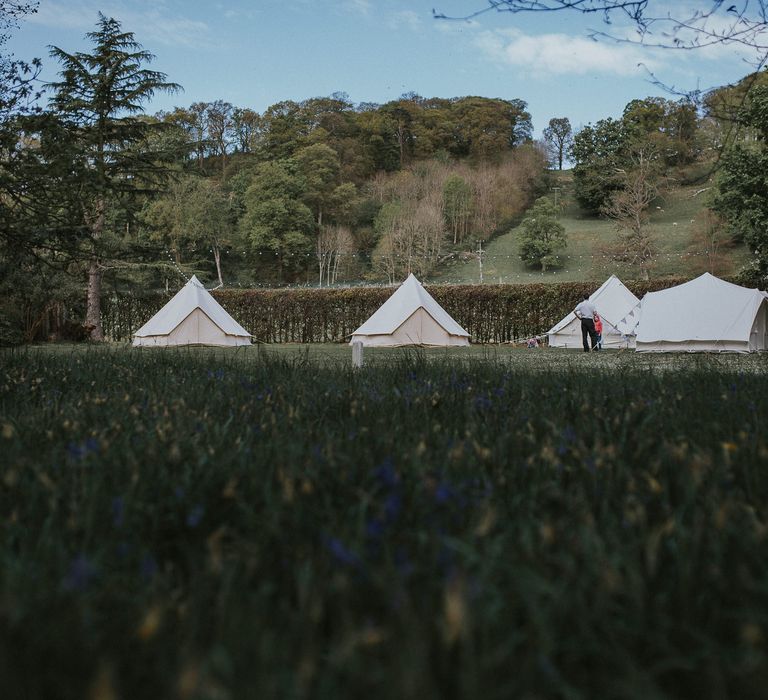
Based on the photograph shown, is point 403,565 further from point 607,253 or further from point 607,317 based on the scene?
point 607,253

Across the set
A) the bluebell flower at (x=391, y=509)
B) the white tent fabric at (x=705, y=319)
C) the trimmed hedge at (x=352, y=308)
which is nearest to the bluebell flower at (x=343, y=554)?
the bluebell flower at (x=391, y=509)

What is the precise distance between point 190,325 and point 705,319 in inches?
533

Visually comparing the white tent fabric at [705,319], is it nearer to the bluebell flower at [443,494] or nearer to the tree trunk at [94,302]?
the bluebell flower at [443,494]

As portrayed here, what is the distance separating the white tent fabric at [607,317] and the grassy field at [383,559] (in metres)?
19.0

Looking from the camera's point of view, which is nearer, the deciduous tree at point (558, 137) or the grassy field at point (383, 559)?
the grassy field at point (383, 559)

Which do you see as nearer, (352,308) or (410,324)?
(410,324)

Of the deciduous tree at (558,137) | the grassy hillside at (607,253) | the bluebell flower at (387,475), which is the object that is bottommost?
the bluebell flower at (387,475)

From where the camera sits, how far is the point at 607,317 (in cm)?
2108

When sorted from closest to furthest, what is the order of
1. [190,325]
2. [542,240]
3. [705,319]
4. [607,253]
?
[705,319] → [190,325] → [607,253] → [542,240]

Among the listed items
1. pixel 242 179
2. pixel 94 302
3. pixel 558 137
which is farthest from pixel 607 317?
pixel 558 137

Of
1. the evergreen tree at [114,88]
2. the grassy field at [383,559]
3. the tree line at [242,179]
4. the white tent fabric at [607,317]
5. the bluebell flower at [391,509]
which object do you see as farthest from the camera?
the evergreen tree at [114,88]

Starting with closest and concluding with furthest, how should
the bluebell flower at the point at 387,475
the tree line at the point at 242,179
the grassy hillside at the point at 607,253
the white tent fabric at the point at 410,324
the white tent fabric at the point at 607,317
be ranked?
the bluebell flower at the point at 387,475 < the tree line at the point at 242,179 < the white tent fabric at the point at 410,324 < the white tent fabric at the point at 607,317 < the grassy hillside at the point at 607,253

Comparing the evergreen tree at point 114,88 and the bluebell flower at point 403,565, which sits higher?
the evergreen tree at point 114,88

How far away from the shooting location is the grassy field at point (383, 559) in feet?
2.77
